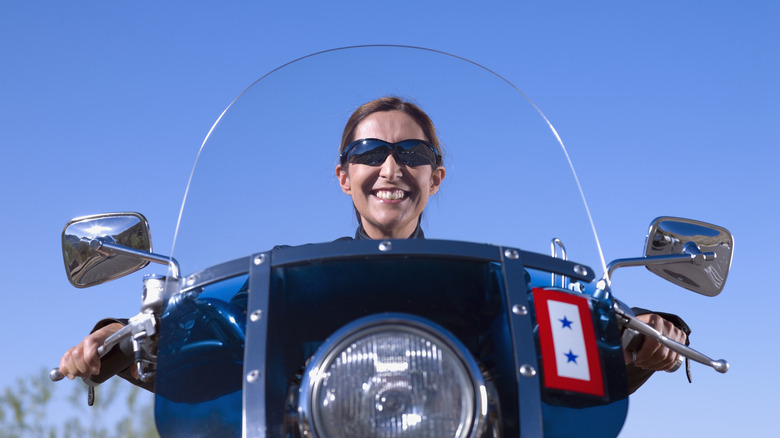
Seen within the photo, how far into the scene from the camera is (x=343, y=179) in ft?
7.24

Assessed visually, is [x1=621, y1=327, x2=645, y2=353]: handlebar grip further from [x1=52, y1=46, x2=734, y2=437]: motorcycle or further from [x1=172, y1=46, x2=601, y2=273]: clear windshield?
[x1=172, y1=46, x2=601, y2=273]: clear windshield

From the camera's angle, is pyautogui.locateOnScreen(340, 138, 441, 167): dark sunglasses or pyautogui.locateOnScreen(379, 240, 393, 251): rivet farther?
pyautogui.locateOnScreen(340, 138, 441, 167): dark sunglasses

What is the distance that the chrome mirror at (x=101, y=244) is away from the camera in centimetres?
221

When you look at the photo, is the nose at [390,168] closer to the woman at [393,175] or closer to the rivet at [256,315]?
the woman at [393,175]

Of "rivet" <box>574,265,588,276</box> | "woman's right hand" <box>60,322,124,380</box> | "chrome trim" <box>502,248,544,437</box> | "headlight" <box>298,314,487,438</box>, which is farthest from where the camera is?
"woman's right hand" <box>60,322,124,380</box>

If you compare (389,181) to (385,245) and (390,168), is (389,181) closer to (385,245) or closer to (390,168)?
(390,168)

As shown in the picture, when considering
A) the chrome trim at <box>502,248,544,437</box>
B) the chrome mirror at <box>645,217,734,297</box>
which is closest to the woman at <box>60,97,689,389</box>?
the chrome mirror at <box>645,217,734,297</box>

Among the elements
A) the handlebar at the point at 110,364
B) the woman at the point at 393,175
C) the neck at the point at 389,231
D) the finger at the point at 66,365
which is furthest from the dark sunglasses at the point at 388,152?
the finger at the point at 66,365

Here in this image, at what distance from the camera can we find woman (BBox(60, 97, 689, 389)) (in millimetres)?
2199

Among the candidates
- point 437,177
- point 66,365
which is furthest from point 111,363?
point 437,177

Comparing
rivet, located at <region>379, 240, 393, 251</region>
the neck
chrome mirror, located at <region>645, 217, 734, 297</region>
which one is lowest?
rivet, located at <region>379, 240, 393, 251</region>

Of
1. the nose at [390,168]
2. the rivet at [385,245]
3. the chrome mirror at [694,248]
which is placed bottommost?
the rivet at [385,245]

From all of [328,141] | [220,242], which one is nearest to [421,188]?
[328,141]

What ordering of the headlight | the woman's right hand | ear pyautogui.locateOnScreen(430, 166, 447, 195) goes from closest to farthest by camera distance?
the headlight → the woman's right hand → ear pyautogui.locateOnScreen(430, 166, 447, 195)
